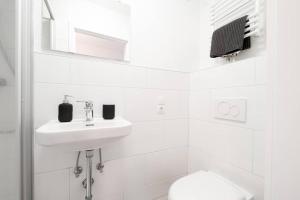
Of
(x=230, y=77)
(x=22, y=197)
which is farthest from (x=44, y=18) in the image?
(x=230, y=77)

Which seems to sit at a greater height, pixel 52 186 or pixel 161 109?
pixel 161 109

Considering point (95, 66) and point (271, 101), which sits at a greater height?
point (95, 66)

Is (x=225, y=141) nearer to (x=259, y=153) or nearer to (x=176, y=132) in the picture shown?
(x=259, y=153)

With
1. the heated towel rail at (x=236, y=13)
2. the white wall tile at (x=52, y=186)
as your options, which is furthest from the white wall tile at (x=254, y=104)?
the white wall tile at (x=52, y=186)

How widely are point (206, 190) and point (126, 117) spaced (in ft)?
2.36

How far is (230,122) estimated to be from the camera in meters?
1.18

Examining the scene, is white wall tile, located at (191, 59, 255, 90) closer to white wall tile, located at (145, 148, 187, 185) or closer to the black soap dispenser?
white wall tile, located at (145, 148, 187, 185)

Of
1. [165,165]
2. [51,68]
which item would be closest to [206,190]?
[165,165]

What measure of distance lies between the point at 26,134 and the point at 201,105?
128 cm

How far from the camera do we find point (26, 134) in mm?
959

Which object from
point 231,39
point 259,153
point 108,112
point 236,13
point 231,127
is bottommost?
point 259,153

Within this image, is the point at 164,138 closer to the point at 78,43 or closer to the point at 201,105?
the point at 201,105

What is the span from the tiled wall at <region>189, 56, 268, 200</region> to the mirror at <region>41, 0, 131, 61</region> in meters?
0.74

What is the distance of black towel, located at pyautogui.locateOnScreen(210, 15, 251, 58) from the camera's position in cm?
112
